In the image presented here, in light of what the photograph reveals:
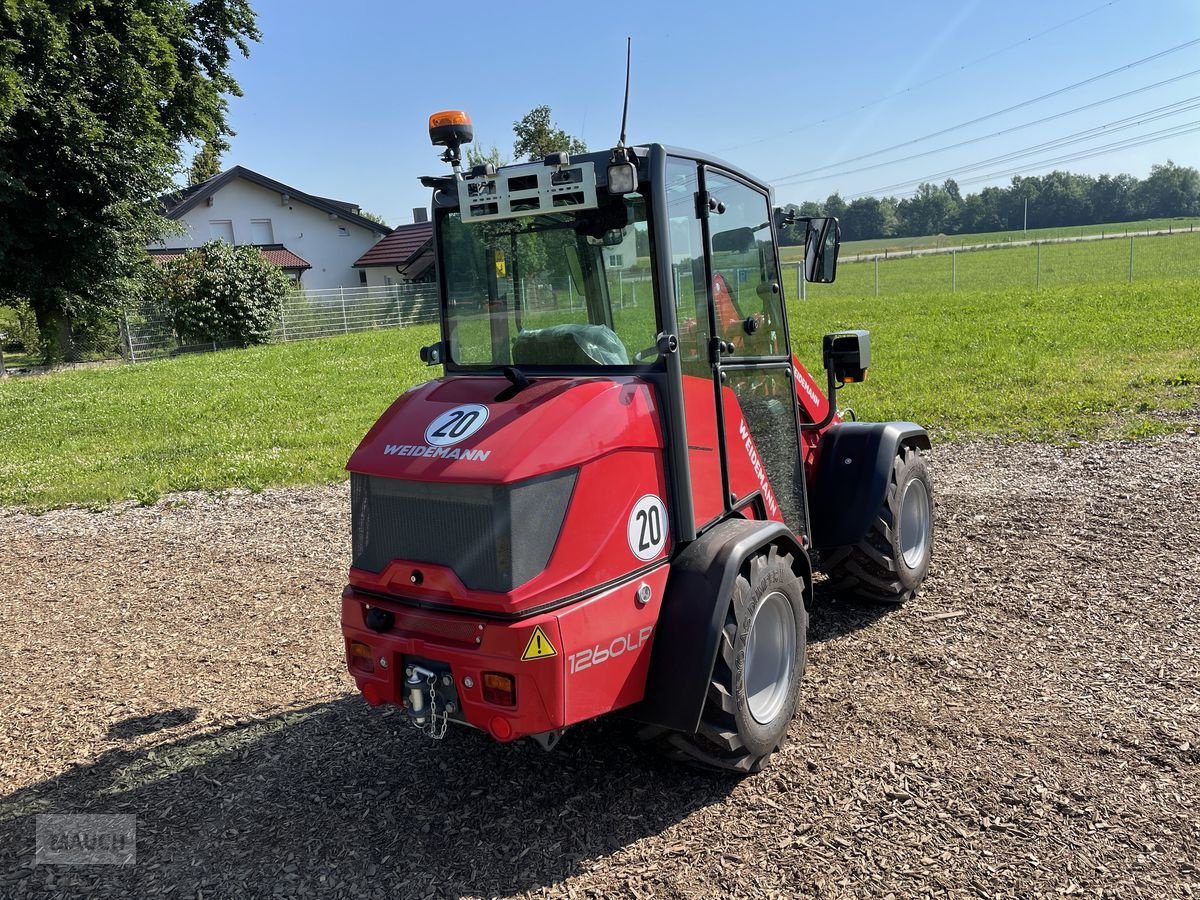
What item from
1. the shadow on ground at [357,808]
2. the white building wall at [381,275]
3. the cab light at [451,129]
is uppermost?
the white building wall at [381,275]

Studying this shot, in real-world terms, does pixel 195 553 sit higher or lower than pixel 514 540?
lower

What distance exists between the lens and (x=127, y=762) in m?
4.06

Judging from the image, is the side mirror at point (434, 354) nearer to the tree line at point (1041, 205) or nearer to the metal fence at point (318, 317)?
the metal fence at point (318, 317)

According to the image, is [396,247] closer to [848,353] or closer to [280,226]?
[280,226]

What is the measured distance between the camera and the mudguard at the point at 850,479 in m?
4.78

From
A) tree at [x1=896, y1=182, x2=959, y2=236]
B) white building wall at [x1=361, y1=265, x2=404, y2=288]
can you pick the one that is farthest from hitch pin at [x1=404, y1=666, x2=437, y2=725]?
tree at [x1=896, y1=182, x2=959, y2=236]

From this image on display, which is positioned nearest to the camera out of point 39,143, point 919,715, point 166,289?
point 919,715

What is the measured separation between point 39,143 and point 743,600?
23090 mm

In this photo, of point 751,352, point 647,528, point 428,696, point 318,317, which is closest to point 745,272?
→ point 751,352

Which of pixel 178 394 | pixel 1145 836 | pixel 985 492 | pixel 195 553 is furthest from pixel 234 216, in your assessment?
pixel 1145 836

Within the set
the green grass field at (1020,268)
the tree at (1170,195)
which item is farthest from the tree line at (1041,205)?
the green grass field at (1020,268)

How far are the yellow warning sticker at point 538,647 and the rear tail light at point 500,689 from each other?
4.2 inches

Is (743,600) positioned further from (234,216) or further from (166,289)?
(234,216)

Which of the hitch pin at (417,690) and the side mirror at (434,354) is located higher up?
the side mirror at (434,354)
